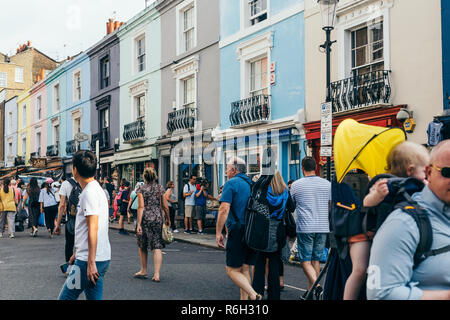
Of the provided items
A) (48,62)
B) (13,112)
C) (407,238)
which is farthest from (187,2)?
(48,62)

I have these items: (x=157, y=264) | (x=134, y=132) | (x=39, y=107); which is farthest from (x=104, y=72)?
(x=157, y=264)

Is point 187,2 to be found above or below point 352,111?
above

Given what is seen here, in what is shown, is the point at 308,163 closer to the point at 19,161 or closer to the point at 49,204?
the point at 49,204

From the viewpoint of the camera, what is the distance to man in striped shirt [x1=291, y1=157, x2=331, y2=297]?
704 centimetres

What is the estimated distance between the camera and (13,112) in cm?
4284

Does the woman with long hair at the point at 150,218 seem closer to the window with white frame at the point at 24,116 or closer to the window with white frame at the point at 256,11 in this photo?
the window with white frame at the point at 256,11

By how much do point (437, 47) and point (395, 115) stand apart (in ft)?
5.53

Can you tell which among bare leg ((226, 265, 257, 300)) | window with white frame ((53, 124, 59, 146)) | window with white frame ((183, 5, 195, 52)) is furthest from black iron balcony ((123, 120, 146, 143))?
bare leg ((226, 265, 257, 300))

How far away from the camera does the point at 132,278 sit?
853cm

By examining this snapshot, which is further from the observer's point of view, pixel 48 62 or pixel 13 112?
pixel 48 62

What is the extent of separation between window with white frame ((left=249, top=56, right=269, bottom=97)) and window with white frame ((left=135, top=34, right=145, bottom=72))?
27.2 ft

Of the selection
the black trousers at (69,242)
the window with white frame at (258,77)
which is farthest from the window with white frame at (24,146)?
the black trousers at (69,242)

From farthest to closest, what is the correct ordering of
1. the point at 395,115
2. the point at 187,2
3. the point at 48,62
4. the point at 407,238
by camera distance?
1. the point at 48,62
2. the point at 187,2
3. the point at 395,115
4. the point at 407,238

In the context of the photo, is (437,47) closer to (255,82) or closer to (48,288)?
(255,82)
